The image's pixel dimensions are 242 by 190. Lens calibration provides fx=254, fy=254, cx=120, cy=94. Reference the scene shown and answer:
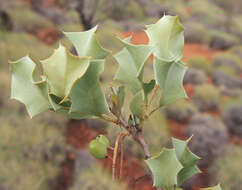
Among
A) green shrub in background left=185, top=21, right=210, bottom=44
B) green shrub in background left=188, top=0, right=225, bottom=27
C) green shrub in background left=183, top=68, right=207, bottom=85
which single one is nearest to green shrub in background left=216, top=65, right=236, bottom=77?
green shrub in background left=183, top=68, right=207, bottom=85

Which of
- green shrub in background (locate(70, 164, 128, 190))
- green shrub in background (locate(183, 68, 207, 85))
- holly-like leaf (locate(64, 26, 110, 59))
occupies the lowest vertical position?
green shrub in background (locate(183, 68, 207, 85))

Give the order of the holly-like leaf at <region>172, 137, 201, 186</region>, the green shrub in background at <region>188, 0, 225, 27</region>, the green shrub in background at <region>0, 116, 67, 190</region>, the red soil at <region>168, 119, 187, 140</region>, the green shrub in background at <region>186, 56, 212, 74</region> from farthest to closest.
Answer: the green shrub in background at <region>188, 0, 225, 27</region>, the green shrub in background at <region>186, 56, 212, 74</region>, the red soil at <region>168, 119, 187, 140</region>, the green shrub in background at <region>0, 116, 67, 190</region>, the holly-like leaf at <region>172, 137, 201, 186</region>

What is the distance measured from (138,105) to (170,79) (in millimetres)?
73

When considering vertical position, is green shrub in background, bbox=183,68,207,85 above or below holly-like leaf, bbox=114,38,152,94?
below

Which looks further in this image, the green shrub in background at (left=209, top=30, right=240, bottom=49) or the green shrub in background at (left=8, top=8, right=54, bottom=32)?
the green shrub in background at (left=209, top=30, right=240, bottom=49)

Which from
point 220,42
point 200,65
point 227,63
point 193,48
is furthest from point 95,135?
point 220,42

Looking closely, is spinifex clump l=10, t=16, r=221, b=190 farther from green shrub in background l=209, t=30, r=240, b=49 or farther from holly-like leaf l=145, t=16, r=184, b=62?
green shrub in background l=209, t=30, r=240, b=49

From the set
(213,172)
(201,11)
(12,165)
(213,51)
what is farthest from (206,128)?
(201,11)

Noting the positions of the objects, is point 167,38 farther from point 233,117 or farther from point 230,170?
point 233,117

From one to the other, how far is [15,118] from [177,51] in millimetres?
3329

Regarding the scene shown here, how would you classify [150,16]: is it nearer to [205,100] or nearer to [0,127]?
[205,100]

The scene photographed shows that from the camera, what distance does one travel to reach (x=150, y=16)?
43.7 feet

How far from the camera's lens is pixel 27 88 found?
0.41 metres

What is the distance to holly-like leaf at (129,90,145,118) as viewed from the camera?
1.33 feet
